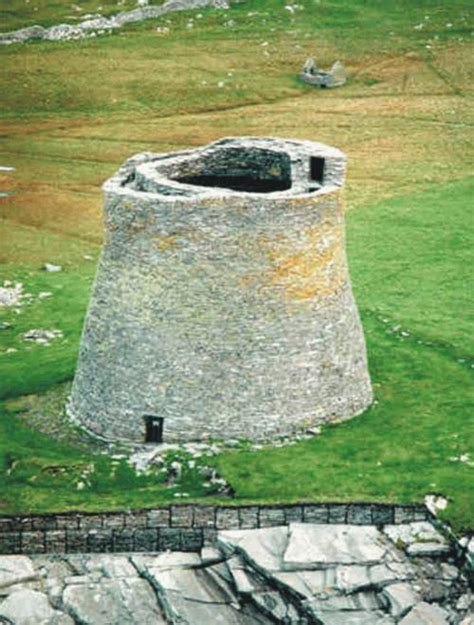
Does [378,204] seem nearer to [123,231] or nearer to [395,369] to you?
[395,369]

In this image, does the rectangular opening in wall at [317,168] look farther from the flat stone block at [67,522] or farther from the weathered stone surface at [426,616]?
the weathered stone surface at [426,616]

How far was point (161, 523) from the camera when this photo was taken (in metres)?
27.5

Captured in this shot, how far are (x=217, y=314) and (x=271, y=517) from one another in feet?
15.9

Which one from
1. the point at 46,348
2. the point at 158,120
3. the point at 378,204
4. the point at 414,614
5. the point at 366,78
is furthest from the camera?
the point at 366,78

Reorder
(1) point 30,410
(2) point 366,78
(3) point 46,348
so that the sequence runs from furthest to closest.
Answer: (2) point 366,78, (3) point 46,348, (1) point 30,410

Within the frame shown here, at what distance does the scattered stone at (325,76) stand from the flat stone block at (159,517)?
1949 inches

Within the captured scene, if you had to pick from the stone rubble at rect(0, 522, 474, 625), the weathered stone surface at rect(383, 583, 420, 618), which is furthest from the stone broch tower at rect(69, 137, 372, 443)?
the weathered stone surface at rect(383, 583, 420, 618)

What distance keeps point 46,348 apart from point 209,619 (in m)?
14.4

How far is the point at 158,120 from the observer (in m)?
67.9

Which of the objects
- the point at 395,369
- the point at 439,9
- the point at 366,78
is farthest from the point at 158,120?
the point at 395,369

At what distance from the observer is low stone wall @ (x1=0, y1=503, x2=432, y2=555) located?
27484mm

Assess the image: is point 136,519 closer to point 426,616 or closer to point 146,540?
point 146,540

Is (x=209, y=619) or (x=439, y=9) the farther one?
(x=439, y=9)

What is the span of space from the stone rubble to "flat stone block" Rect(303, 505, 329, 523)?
33cm
